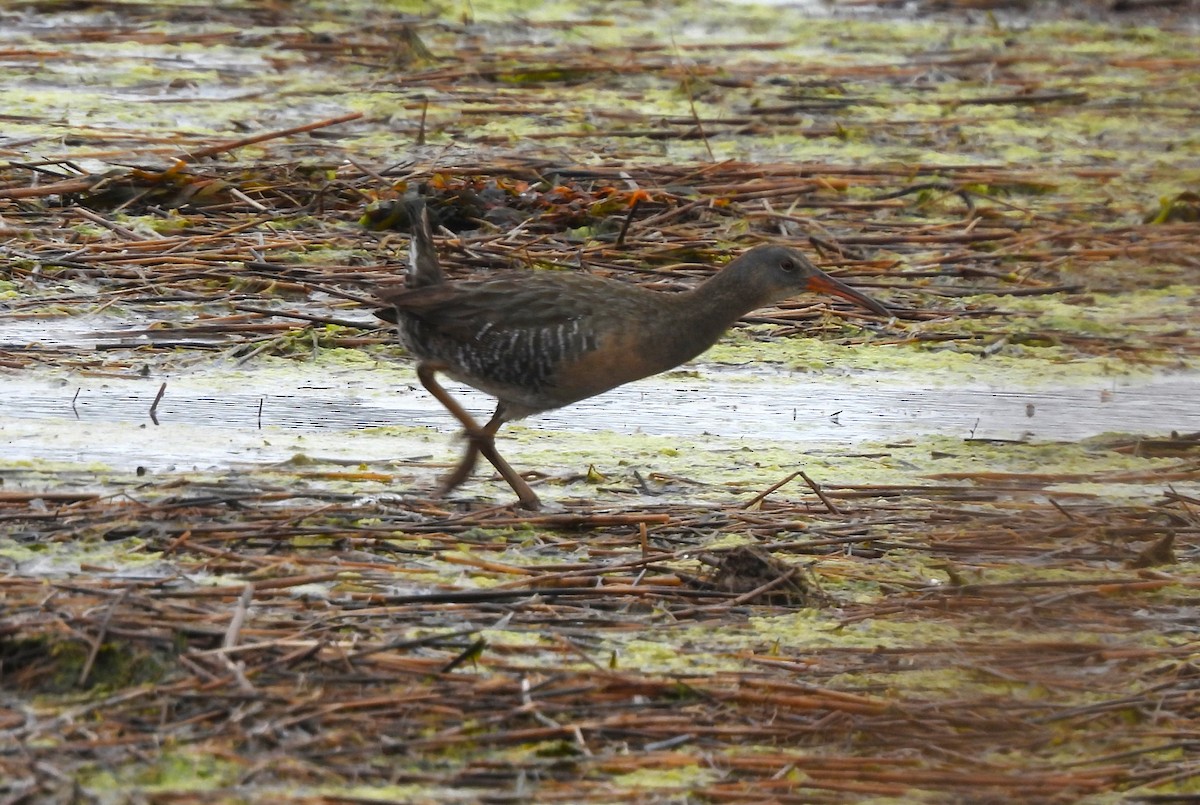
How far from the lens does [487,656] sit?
15.0ft

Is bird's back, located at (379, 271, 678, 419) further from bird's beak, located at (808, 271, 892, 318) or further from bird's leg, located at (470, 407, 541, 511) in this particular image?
bird's beak, located at (808, 271, 892, 318)

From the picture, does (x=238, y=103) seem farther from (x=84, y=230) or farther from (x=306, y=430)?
(x=306, y=430)

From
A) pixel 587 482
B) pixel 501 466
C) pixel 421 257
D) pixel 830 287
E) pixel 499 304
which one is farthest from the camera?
pixel 830 287

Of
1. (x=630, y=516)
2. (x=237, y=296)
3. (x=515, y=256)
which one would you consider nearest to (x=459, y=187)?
(x=515, y=256)

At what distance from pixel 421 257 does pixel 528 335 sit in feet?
1.78

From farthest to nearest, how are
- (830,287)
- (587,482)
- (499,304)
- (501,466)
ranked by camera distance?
(830,287) < (587,482) < (499,304) < (501,466)

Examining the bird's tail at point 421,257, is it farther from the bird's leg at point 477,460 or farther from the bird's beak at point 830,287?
the bird's beak at point 830,287

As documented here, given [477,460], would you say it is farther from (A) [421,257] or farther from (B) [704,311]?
(B) [704,311]

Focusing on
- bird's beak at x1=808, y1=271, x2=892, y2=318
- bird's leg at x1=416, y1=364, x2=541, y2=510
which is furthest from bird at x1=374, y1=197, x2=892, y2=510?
bird's beak at x1=808, y1=271, x2=892, y2=318

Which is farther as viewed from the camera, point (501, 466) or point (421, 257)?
point (421, 257)

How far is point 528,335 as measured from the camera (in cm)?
605

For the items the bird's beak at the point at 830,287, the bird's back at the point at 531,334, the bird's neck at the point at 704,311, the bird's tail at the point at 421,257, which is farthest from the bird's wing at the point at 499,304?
the bird's beak at the point at 830,287

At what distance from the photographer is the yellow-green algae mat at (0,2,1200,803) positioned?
4.11 metres

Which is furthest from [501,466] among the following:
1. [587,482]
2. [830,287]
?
[830,287]
